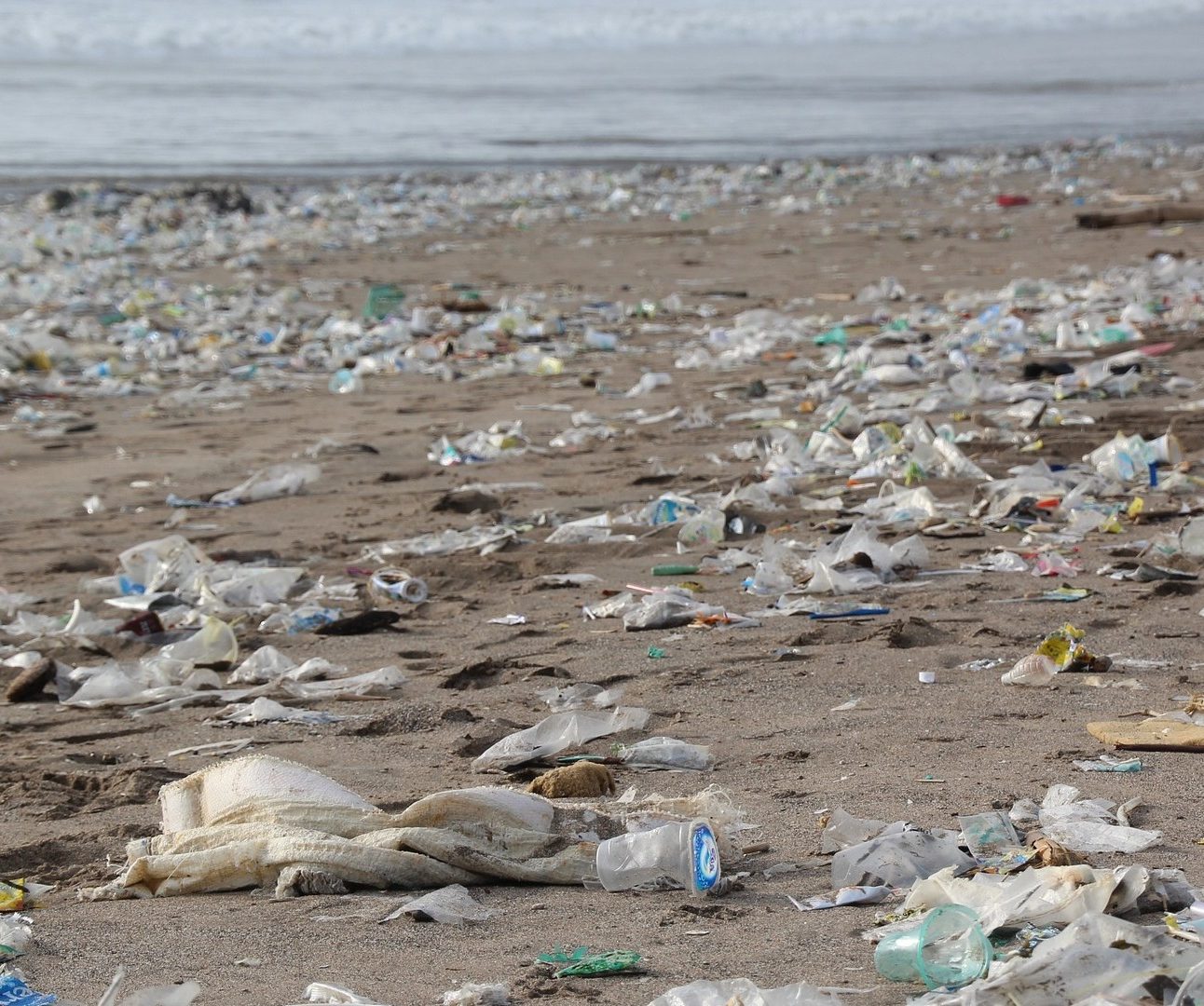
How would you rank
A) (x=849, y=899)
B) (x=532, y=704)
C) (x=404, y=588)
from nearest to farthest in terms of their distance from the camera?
(x=849, y=899)
(x=532, y=704)
(x=404, y=588)

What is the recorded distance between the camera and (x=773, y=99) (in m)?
32.7

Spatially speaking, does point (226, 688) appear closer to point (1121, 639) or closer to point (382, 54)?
point (1121, 639)

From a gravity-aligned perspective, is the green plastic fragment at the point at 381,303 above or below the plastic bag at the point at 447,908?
above

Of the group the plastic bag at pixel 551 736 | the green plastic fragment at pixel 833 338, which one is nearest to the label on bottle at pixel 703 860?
the plastic bag at pixel 551 736

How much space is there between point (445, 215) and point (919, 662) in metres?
13.0

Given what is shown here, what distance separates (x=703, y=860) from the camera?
2057 mm

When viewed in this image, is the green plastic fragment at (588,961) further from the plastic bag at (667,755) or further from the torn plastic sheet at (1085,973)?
the plastic bag at (667,755)

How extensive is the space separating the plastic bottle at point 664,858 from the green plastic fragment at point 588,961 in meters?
0.23

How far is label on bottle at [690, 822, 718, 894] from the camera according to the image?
205cm

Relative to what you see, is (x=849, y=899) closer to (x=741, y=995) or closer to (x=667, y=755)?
(x=741, y=995)

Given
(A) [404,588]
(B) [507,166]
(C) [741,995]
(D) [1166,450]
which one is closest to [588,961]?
(C) [741,995]

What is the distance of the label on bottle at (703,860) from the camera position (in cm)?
205

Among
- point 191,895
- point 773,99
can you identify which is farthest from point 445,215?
point 773,99

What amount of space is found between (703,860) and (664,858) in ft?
0.23
